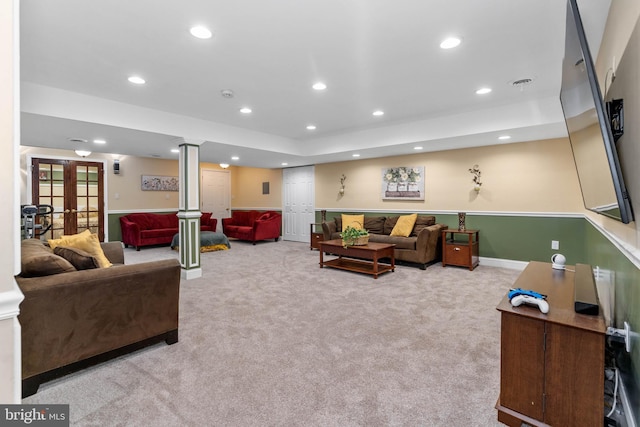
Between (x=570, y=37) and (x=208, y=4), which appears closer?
(x=570, y=37)

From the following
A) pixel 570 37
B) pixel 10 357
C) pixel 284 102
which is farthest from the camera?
pixel 284 102

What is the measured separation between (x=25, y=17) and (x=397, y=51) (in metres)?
2.58

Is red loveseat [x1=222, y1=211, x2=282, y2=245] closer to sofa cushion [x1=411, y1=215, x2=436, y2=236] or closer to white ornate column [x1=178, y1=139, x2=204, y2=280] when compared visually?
white ornate column [x1=178, y1=139, x2=204, y2=280]

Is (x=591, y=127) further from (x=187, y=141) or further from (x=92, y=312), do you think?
(x=187, y=141)

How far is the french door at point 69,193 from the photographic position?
6395mm

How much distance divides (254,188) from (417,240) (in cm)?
580

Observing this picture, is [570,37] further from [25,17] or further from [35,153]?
[35,153]

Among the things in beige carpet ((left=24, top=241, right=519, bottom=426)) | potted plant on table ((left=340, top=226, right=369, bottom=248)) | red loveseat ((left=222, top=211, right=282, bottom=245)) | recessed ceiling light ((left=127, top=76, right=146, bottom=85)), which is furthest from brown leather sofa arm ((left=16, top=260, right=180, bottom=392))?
red loveseat ((left=222, top=211, right=282, bottom=245))

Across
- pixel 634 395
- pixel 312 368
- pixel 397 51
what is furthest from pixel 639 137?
pixel 312 368

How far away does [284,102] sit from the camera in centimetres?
383

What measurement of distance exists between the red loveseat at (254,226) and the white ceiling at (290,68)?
303cm

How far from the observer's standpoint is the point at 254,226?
768cm

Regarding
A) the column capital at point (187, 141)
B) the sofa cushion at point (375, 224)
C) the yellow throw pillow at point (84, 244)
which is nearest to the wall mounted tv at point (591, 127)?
the yellow throw pillow at point (84, 244)

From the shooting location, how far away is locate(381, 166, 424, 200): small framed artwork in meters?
6.00
